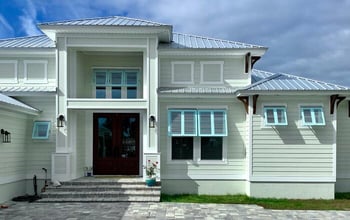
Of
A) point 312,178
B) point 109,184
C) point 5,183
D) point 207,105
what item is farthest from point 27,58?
point 312,178

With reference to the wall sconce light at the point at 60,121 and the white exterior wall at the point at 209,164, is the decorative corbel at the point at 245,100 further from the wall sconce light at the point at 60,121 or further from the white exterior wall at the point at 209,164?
the wall sconce light at the point at 60,121

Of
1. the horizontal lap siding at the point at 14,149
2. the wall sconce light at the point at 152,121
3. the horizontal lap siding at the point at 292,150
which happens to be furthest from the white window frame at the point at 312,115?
the horizontal lap siding at the point at 14,149

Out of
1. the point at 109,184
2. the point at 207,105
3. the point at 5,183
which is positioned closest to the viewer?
the point at 5,183

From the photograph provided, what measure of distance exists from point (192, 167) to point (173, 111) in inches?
79.0

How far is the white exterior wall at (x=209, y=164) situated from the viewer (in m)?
12.5

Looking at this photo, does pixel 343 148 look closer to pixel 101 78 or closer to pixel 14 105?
pixel 101 78

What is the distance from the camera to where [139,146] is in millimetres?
13625

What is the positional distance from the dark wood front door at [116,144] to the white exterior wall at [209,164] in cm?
150

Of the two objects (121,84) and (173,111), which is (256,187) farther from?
(121,84)

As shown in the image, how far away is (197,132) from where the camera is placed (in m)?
12.4

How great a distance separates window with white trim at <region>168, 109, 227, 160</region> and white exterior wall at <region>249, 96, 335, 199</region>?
3.89 feet

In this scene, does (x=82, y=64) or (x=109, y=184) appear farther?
(x=82, y=64)

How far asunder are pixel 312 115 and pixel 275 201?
119 inches

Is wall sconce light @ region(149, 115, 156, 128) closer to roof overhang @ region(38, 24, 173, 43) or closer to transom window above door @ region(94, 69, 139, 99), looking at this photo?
transom window above door @ region(94, 69, 139, 99)
